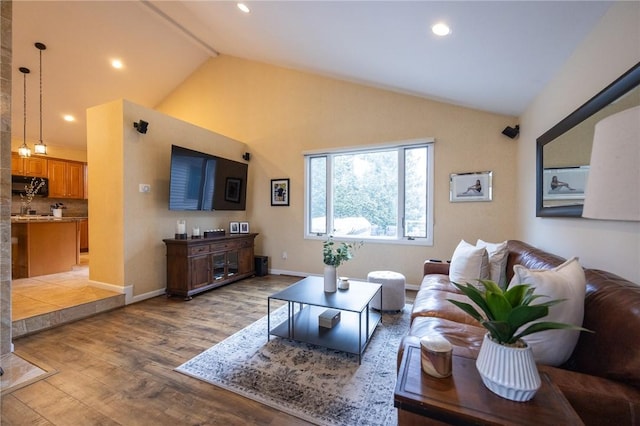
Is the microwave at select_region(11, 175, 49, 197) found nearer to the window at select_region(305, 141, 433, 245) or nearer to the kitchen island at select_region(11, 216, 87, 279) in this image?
the kitchen island at select_region(11, 216, 87, 279)

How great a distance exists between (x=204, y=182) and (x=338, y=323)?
9.91 ft

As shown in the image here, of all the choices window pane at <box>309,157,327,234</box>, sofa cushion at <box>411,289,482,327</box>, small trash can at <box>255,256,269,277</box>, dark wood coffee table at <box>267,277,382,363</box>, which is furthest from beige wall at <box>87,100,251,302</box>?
sofa cushion at <box>411,289,482,327</box>

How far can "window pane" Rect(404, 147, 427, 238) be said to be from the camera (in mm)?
4164

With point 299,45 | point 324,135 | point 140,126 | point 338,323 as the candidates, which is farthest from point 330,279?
point 140,126

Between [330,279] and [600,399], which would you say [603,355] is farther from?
[330,279]

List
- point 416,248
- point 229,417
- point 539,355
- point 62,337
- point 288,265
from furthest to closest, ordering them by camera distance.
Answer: point 288,265 < point 416,248 < point 62,337 < point 229,417 < point 539,355

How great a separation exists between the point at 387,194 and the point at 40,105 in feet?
22.3

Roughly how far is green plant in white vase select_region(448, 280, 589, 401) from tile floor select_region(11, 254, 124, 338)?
3.84m

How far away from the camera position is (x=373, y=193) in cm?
452

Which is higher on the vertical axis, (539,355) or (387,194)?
(387,194)

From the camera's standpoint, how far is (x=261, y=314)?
317 cm

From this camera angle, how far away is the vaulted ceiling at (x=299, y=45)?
6.94ft

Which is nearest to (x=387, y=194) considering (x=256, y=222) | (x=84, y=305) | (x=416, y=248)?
(x=416, y=248)

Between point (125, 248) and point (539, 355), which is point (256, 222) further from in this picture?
point (539, 355)
